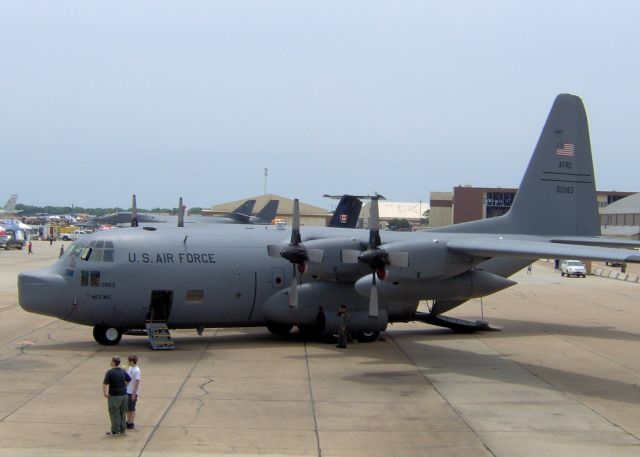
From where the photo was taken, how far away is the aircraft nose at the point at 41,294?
2105cm

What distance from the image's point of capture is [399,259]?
20.3 metres

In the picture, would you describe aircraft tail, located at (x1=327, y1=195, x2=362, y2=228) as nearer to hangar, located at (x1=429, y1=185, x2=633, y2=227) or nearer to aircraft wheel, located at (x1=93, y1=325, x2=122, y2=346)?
aircraft wheel, located at (x1=93, y1=325, x2=122, y2=346)

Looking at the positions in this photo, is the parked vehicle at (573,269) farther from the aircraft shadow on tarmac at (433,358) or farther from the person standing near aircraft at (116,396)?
the person standing near aircraft at (116,396)

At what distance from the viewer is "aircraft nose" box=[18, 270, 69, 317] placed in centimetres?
2105

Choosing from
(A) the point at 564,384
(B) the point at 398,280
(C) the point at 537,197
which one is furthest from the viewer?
(C) the point at 537,197

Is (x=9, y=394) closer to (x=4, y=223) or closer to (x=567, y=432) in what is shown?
(x=567, y=432)

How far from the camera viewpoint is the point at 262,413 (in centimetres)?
1459

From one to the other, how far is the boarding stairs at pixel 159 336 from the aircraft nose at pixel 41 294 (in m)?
2.38

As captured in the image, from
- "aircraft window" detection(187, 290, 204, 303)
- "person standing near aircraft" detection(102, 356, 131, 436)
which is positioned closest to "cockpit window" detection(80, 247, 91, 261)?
"aircraft window" detection(187, 290, 204, 303)

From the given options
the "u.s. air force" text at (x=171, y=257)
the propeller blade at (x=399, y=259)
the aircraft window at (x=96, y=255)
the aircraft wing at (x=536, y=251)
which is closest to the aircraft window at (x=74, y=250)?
the aircraft window at (x=96, y=255)

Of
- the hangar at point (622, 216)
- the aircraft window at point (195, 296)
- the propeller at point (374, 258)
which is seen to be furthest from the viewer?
the hangar at point (622, 216)

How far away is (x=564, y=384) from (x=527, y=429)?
4644 millimetres

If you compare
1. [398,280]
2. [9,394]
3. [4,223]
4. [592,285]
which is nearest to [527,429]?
[398,280]

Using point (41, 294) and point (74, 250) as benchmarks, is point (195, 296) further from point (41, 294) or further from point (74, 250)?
point (41, 294)
